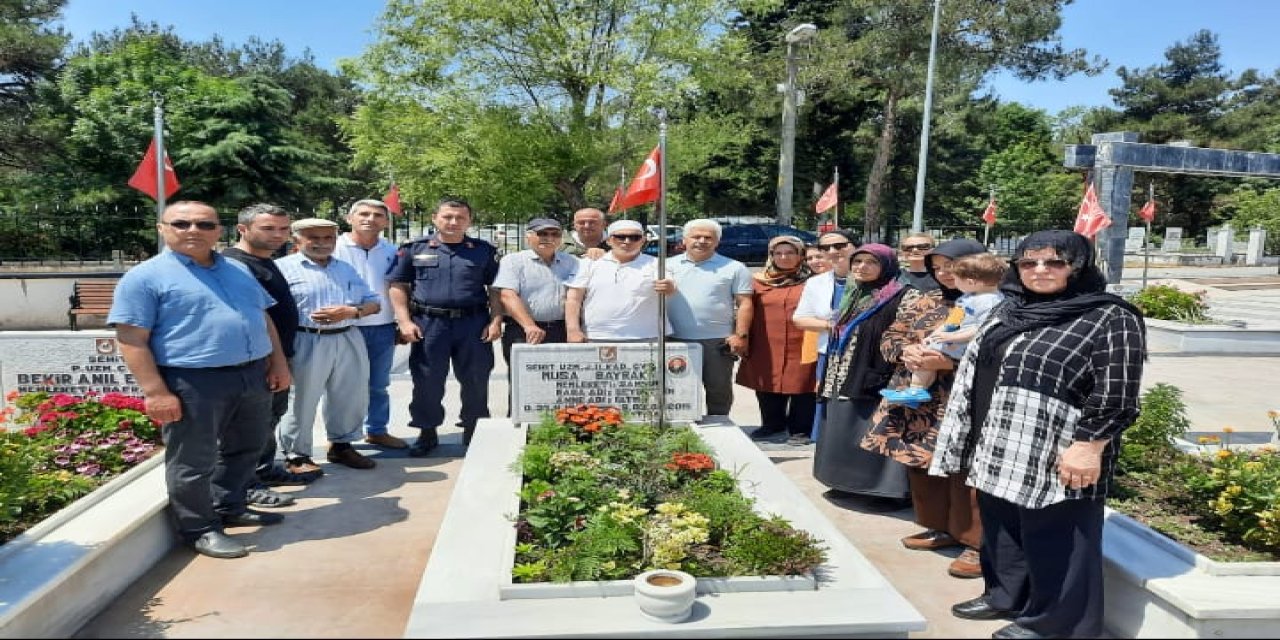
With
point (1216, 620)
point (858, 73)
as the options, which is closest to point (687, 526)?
point (1216, 620)

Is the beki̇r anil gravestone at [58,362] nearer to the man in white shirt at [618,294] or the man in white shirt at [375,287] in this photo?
the man in white shirt at [375,287]

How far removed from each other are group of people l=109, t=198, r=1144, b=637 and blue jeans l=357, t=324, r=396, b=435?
0.6 inches

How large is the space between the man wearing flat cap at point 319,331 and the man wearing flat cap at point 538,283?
0.93 meters

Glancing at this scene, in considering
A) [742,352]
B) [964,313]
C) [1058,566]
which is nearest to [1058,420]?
[1058,566]

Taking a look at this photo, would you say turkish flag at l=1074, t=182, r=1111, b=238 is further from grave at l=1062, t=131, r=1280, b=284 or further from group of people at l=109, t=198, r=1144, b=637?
group of people at l=109, t=198, r=1144, b=637

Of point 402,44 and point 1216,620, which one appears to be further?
point 402,44

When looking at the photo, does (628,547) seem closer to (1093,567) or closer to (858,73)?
(1093,567)

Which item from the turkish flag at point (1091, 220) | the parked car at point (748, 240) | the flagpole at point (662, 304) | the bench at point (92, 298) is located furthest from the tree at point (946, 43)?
the flagpole at point (662, 304)

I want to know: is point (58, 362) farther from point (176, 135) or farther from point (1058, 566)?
point (176, 135)

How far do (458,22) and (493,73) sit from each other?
1.33m

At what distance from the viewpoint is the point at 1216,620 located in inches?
114

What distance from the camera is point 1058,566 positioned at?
304 cm

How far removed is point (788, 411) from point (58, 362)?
5.11 m

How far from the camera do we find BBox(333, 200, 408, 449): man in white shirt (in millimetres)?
5688
